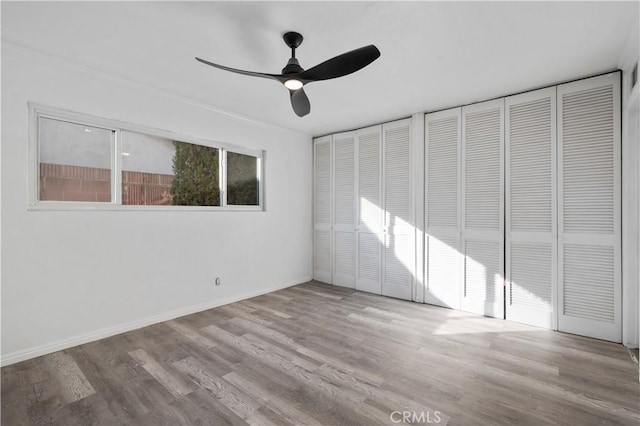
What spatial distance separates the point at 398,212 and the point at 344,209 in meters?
0.94

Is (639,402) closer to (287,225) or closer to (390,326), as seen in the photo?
(390,326)

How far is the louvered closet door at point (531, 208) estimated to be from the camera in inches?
125

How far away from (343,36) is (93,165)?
2658 millimetres

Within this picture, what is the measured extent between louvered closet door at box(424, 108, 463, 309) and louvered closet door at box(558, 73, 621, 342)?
3.36 feet

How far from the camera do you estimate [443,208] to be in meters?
3.92

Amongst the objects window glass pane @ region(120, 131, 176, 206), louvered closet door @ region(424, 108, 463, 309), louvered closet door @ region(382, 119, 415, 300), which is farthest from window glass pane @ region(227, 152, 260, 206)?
louvered closet door @ region(424, 108, 463, 309)

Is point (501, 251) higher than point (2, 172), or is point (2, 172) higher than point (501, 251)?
point (2, 172)

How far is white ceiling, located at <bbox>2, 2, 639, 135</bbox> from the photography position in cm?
200

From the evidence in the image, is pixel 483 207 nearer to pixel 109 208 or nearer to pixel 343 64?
pixel 343 64

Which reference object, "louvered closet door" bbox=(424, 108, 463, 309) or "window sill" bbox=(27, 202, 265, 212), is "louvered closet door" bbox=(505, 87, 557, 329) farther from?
"window sill" bbox=(27, 202, 265, 212)

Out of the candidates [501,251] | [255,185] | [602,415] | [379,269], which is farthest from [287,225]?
[602,415]

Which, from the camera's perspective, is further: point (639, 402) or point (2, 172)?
point (2, 172)

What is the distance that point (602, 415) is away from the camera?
186 cm

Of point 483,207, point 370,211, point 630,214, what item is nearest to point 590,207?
point 630,214
